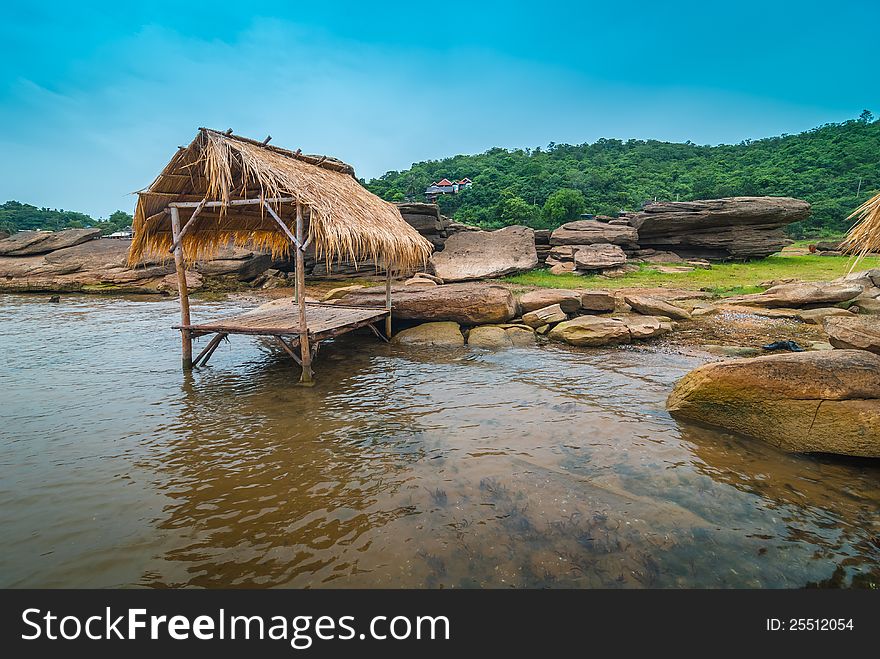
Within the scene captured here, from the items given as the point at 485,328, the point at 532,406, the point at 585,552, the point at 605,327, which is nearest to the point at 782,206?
the point at 605,327

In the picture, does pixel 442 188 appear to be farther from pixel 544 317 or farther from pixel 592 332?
pixel 592 332

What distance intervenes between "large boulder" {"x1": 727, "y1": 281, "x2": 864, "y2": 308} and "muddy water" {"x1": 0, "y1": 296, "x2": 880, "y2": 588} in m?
5.95

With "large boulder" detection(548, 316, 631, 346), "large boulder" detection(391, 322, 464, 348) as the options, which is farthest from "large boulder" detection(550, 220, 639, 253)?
"large boulder" detection(391, 322, 464, 348)

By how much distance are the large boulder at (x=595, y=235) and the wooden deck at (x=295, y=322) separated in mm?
11980

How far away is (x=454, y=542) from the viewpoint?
305 centimetres

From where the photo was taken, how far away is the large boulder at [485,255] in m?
17.3

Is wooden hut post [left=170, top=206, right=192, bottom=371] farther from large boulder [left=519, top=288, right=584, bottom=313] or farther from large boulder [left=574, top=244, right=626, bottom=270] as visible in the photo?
large boulder [left=574, top=244, right=626, bottom=270]

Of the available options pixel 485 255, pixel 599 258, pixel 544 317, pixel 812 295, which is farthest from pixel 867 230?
pixel 485 255

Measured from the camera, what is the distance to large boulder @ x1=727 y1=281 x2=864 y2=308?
9.91 meters

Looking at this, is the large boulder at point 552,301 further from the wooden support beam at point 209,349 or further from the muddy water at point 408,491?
the wooden support beam at point 209,349

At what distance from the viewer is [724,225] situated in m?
18.2

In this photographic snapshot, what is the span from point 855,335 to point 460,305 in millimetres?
Result: 6671

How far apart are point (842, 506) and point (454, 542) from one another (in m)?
3.08
